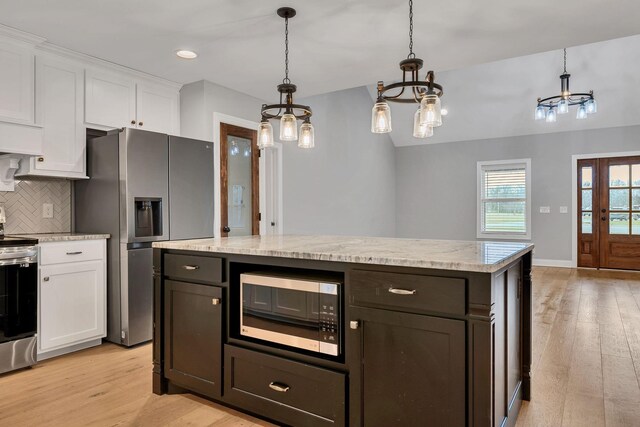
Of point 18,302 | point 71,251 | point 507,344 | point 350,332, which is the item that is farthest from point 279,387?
point 71,251

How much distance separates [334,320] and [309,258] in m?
0.31

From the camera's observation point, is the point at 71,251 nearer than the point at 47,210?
Yes

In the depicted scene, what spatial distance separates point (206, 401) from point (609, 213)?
761 cm

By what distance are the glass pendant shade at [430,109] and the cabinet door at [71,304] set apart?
9.31ft

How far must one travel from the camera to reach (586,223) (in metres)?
7.43

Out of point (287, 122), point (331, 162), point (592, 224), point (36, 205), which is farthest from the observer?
point (592, 224)

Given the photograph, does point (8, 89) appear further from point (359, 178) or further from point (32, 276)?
point (359, 178)

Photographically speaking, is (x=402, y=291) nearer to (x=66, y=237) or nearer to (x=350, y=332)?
(x=350, y=332)

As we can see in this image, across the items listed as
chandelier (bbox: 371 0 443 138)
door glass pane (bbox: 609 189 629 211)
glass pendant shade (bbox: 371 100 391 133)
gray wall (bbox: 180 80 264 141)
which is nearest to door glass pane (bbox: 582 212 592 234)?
door glass pane (bbox: 609 189 629 211)

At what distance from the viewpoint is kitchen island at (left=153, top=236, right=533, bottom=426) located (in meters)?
1.56

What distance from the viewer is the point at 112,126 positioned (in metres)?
3.74

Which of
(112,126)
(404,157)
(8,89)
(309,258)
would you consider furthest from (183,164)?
(404,157)

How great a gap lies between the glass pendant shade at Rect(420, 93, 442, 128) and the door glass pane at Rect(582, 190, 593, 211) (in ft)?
22.3

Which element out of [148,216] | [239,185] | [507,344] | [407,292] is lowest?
[507,344]
